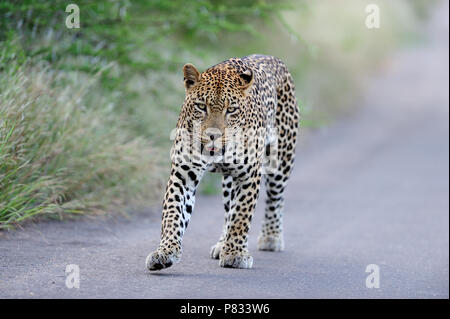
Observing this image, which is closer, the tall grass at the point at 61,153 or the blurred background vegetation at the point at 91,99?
the tall grass at the point at 61,153

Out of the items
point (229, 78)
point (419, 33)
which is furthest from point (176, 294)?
point (419, 33)

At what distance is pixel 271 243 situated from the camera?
26.5 ft

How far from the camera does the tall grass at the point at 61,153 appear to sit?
737 cm

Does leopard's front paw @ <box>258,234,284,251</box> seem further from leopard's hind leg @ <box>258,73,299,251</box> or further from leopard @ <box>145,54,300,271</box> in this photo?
leopard @ <box>145,54,300,271</box>

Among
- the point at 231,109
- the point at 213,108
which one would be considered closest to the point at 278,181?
the point at 231,109

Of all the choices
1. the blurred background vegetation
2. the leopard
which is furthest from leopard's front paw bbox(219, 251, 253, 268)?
the blurred background vegetation

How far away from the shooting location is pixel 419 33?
38281 mm

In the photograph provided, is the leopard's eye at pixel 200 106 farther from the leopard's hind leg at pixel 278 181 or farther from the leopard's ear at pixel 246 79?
the leopard's hind leg at pixel 278 181

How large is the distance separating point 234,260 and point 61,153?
266 centimetres

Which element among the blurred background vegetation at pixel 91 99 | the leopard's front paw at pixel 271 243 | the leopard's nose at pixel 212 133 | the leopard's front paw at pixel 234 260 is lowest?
the leopard's front paw at pixel 234 260

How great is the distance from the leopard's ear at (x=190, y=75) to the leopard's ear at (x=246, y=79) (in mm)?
400

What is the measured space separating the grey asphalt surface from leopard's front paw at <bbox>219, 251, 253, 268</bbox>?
92 mm

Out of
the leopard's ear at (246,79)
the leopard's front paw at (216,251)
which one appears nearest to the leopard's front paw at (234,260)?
the leopard's front paw at (216,251)

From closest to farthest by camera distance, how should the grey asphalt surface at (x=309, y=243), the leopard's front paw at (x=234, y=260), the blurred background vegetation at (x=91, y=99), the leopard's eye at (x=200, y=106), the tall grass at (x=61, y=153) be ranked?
the grey asphalt surface at (x=309, y=243), the leopard's eye at (x=200, y=106), the leopard's front paw at (x=234, y=260), the tall grass at (x=61, y=153), the blurred background vegetation at (x=91, y=99)
